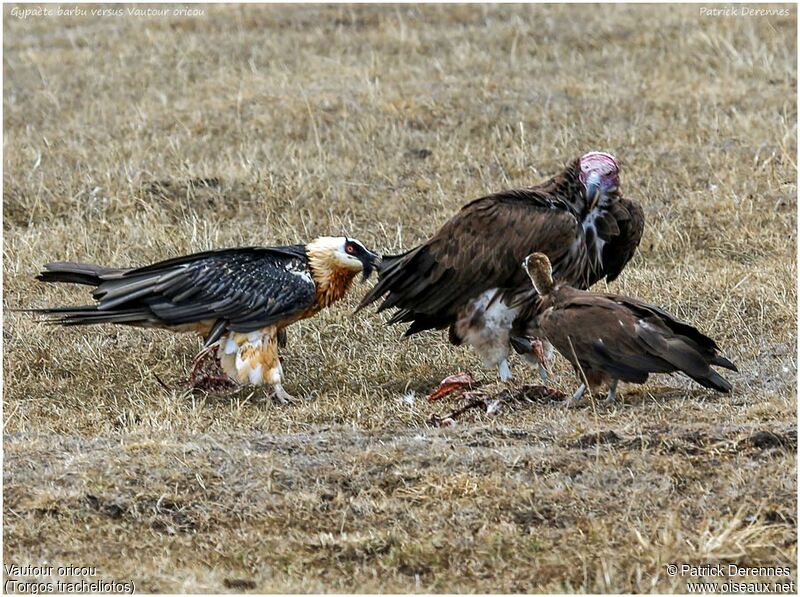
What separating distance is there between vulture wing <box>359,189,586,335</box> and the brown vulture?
51 cm

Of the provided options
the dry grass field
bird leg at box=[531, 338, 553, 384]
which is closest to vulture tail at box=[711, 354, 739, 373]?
the dry grass field

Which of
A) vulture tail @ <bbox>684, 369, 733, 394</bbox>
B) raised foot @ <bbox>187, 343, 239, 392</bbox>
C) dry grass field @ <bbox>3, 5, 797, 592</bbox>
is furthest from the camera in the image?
raised foot @ <bbox>187, 343, 239, 392</bbox>

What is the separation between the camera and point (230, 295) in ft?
24.1

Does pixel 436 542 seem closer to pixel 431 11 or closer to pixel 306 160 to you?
pixel 306 160

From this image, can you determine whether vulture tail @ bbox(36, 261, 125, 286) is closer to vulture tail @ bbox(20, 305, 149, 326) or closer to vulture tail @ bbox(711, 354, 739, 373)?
vulture tail @ bbox(20, 305, 149, 326)

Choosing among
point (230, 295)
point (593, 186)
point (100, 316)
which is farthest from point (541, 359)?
point (100, 316)

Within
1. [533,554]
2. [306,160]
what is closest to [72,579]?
[533,554]

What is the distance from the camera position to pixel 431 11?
15.1 metres

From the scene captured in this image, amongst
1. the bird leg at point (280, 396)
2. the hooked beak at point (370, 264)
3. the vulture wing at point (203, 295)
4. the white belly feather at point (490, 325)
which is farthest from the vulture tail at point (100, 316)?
the white belly feather at point (490, 325)

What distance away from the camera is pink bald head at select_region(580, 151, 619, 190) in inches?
295

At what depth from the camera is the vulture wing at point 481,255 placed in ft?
23.7

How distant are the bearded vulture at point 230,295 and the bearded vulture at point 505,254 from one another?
1.37 feet

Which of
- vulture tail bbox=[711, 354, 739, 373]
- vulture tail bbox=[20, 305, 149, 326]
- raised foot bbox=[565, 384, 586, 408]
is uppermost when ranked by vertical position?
vulture tail bbox=[711, 354, 739, 373]

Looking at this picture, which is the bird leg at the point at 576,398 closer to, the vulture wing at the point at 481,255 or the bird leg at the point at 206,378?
the vulture wing at the point at 481,255
